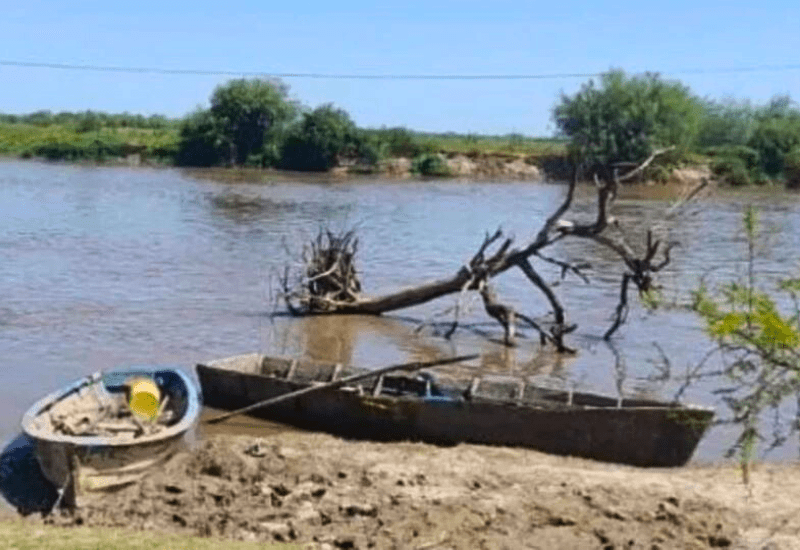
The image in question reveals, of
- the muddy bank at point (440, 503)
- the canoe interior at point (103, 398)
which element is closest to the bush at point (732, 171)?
the canoe interior at point (103, 398)

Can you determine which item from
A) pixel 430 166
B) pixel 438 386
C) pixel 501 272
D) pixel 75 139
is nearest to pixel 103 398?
pixel 438 386

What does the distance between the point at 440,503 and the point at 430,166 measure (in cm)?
6874

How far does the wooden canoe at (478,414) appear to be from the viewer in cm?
1326

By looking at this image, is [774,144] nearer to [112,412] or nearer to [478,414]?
[478,414]

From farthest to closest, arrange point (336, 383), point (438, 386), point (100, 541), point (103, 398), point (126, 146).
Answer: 1. point (126, 146)
2. point (438, 386)
3. point (336, 383)
4. point (103, 398)
5. point (100, 541)

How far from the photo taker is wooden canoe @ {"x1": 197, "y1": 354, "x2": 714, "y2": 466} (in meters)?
13.3

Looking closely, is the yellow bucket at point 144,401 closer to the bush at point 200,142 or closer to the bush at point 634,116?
the bush at point 634,116

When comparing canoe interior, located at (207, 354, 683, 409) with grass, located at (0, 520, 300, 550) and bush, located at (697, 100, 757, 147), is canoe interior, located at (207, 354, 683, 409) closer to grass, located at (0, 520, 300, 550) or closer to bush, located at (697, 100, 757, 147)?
grass, located at (0, 520, 300, 550)

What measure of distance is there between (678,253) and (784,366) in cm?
3102

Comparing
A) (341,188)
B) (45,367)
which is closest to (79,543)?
(45,367)

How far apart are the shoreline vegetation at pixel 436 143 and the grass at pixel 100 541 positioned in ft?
205

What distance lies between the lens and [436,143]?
84062 millimetres

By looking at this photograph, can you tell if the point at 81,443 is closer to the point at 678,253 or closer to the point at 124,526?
the point at 124,526

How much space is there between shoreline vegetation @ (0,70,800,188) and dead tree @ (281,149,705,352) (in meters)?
48.7
